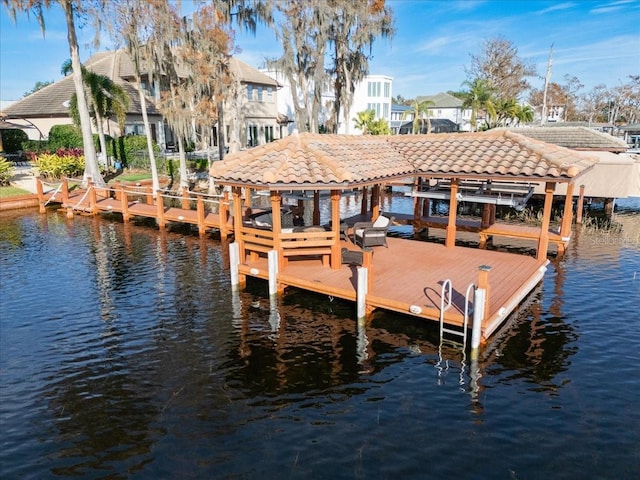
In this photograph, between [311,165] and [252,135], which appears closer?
[311,165]

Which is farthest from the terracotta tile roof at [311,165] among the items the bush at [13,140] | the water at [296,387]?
the bush at [13,140]

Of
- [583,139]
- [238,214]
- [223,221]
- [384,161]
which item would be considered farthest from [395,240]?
[583,139]

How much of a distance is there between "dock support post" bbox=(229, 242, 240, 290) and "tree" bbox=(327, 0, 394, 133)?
24.2 meters

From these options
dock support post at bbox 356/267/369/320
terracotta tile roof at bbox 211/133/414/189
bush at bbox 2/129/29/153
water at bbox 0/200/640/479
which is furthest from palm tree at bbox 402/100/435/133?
dock support post at bbox 356/267/369/320

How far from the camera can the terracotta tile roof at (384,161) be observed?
1316 centimetres

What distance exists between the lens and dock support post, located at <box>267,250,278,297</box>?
1371 centimetres

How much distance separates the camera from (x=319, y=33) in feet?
107

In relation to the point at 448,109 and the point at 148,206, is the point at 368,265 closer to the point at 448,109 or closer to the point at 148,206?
the point at 148,206

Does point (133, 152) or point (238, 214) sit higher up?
point (133, 152)

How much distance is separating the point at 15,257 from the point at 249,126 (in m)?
35.4

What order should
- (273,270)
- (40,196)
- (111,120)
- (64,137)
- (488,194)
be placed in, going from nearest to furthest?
1. (273,270)
2. (488,194)
3. (40,196)
4. (64,137)
5. (111,120)

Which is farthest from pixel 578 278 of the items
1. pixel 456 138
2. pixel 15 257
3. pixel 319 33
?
pixel 319 33

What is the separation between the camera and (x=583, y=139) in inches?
1215

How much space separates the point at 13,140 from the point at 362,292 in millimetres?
44326
